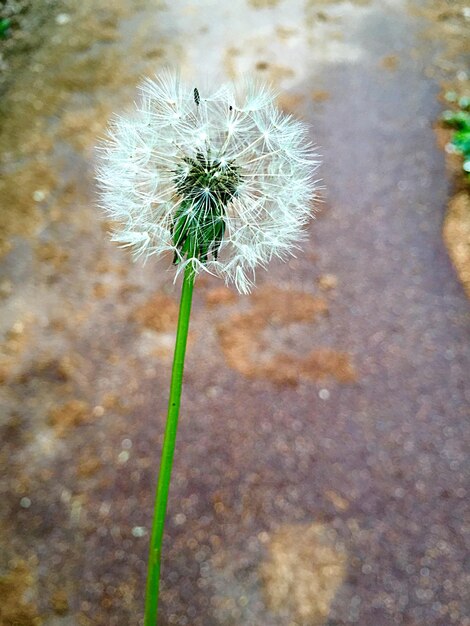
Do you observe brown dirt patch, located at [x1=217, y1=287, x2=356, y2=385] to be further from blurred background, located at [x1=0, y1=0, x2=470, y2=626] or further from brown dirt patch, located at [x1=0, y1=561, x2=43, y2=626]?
brown dirt patch, located at [x1=0, y1=561, x2=43, y2=626]

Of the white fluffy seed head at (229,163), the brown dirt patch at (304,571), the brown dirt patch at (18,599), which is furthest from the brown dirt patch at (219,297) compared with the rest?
the white fluffy seed head at (229,163)

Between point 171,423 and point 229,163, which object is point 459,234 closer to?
point 229,163

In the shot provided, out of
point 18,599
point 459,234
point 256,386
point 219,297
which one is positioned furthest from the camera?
point 459,234

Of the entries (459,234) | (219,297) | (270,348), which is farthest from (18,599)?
(459,234)

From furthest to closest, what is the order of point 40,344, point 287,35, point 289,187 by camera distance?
point 287,35 < point 40,344 < point 289,187

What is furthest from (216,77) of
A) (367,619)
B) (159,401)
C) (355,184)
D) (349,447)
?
(367,619)

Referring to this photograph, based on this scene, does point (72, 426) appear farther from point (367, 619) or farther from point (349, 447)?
point (367, 619)
